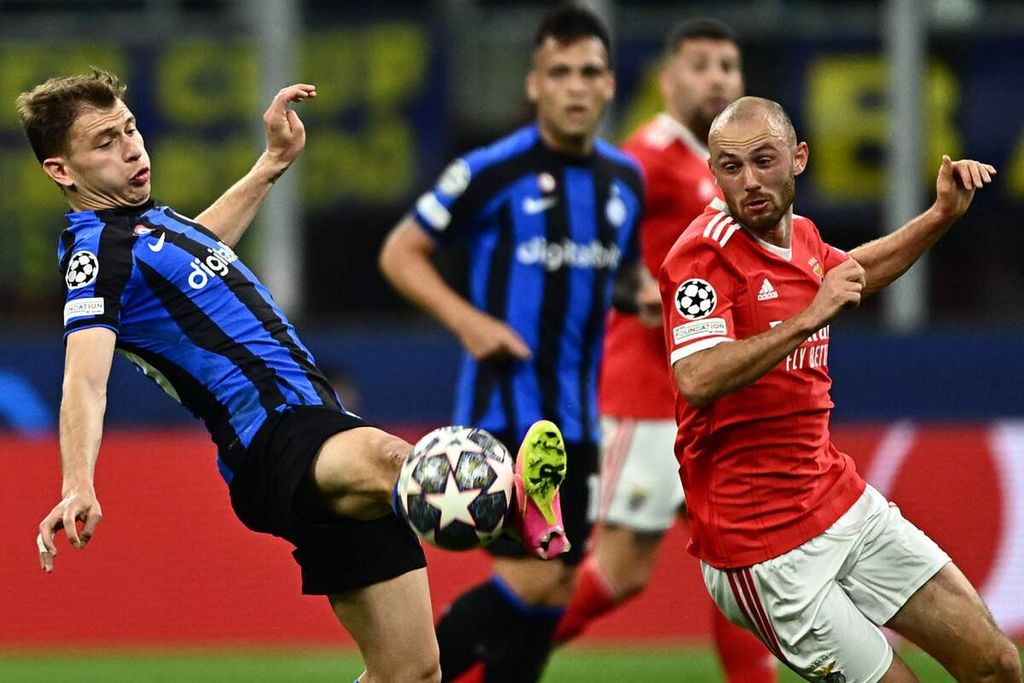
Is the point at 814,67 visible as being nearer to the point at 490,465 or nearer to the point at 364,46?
the point at 364,46

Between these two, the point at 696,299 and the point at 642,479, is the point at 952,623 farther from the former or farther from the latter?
the point at 642,479

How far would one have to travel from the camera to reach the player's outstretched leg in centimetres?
447

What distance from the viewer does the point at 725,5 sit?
39.9 feet

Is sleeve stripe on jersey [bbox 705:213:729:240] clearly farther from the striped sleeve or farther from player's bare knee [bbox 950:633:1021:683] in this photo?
the striped sleeve

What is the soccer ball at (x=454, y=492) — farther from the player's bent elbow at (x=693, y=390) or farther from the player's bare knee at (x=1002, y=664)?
the player's bare knee at (x=1002, y=664)

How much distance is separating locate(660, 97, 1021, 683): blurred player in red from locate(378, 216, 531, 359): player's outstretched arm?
1.38 meters

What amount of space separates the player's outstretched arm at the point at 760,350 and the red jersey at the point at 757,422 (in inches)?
3.9

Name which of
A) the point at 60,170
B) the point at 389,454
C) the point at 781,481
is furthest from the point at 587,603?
the point at 60,170

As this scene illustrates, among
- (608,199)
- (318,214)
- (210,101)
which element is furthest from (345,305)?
(608,199)

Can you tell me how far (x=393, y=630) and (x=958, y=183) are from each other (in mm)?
2035

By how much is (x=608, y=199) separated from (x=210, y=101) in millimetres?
6427

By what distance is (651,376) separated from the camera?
7.06 metres

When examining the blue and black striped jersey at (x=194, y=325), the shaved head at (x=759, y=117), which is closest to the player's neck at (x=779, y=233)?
the shaved head at (x=759, y=117)

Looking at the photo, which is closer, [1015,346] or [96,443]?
[96,443]
